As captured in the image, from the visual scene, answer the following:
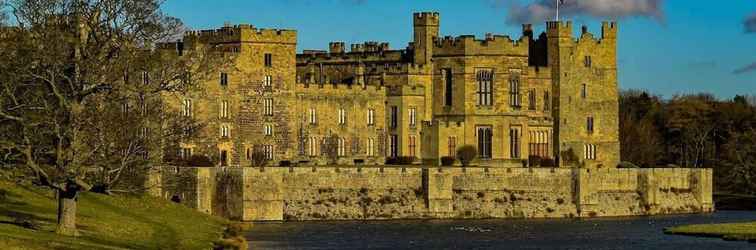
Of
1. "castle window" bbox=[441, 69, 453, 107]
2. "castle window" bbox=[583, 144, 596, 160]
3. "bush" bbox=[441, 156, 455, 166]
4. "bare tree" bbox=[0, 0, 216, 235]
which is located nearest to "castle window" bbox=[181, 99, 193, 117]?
"bush" bbox=[441, 156, 455, 166]

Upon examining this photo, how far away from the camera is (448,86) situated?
320ft

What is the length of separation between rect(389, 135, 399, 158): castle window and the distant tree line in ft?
75.9

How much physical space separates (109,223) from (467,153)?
129 feet

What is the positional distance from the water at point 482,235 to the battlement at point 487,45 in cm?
1421

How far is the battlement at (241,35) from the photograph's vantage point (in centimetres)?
9025

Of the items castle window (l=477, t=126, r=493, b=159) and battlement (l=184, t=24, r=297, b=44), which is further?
castle window (l=477, t=126, r=493, b=159)

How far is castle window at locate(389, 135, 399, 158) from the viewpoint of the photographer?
3868 inches

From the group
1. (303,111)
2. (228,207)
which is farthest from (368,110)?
(228,207)

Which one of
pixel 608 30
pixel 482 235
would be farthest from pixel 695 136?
pixel 482 235

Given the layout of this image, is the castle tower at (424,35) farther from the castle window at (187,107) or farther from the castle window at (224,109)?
the castle window at (187,107)

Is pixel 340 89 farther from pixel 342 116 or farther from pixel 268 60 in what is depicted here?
pixel 268 60

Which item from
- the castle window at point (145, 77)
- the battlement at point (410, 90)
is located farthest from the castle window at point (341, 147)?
the castle window at point (145, 77)

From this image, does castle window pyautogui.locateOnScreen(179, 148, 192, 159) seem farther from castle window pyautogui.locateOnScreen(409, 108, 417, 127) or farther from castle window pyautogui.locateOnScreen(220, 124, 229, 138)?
castle window pyautogui.locateOnScreen(409, 108, 417, 127)

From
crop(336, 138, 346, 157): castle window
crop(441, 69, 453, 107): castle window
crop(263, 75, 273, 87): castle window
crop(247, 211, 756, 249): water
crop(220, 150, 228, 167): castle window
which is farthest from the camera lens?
crop(441, 69, 453, 107): castle window
